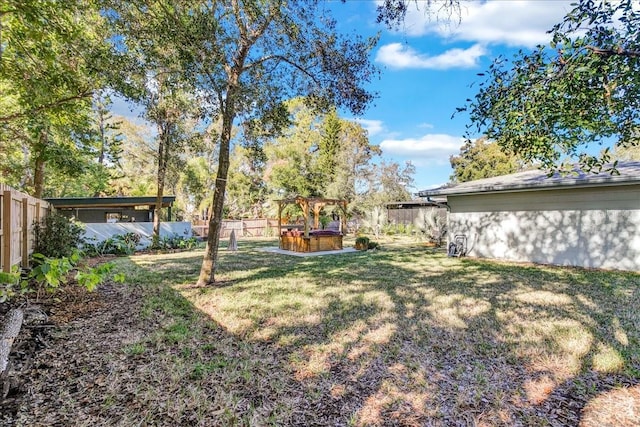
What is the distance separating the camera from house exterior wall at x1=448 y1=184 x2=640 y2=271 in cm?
765

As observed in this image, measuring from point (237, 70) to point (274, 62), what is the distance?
78cm

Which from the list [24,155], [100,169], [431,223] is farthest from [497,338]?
[24,155]

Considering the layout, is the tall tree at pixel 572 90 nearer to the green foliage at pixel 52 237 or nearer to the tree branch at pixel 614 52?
the tree branch at pixel 614 52

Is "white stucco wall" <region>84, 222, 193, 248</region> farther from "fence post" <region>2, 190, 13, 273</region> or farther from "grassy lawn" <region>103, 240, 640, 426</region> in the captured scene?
"grassy lawn" <region>103, 240, 640, 426</region>

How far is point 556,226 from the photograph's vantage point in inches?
340

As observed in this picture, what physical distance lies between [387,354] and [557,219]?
25.4 ft

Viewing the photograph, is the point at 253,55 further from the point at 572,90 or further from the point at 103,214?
the point at 103,214

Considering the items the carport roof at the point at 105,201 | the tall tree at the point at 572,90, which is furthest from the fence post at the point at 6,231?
the carport roof at the point at 105,201

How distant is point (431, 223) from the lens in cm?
1475

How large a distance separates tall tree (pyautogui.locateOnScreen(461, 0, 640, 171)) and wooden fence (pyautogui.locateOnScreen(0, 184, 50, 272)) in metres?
5.76

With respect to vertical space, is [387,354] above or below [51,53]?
below

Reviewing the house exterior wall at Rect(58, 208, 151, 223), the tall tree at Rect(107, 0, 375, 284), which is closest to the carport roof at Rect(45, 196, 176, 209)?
the house exterior wall at Rect(58, 208, 151, 223)

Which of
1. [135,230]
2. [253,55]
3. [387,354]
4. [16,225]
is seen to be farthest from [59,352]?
[135,230]

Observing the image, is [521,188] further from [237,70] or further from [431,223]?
[237,70]
